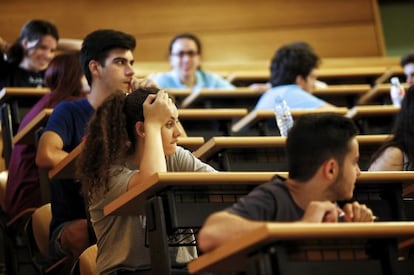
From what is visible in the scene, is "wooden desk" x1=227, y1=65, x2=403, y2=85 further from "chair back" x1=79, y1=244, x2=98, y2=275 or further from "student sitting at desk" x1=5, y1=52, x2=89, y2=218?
"chair back" x1=79, y1=244, x2=98, y2=275

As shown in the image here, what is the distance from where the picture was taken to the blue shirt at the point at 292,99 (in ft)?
15.8

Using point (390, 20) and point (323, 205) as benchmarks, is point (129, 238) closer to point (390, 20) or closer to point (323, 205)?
point (323, 205)

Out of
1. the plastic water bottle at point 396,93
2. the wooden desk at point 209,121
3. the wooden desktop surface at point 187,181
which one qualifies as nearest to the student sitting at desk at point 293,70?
the plastic water bottle at point 396,93

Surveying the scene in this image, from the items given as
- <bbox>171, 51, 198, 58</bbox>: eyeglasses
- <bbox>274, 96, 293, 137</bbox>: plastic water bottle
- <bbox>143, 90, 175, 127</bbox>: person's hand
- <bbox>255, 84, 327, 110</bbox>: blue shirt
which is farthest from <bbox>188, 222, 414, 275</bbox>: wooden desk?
<bbox>171, 51, 198, 58</bbox>: eyeglasses

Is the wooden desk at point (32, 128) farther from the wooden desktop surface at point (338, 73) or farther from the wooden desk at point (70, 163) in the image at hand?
the wooden desktop surface at point (338, 73)

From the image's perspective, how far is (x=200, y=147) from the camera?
11.1 feet

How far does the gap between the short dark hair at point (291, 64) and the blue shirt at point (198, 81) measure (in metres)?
0.51

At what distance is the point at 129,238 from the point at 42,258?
2.99 ft

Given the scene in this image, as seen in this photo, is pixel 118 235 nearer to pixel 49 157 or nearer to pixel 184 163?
pixel 184 163

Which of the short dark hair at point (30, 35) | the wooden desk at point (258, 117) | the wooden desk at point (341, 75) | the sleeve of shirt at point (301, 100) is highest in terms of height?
the short dark hair at point (30, 35)

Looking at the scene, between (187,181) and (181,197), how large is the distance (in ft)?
0.44

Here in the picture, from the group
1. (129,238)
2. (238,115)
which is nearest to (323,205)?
(129,238)

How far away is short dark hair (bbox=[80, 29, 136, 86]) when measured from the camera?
12.5 ft

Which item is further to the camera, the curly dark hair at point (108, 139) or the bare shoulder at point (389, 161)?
the bare shoulder at point (389, 161)
